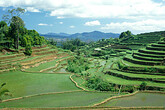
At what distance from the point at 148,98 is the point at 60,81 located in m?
9.37

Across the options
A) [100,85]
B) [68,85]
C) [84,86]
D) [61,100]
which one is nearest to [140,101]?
[100,85]

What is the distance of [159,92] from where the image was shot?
1330 cm

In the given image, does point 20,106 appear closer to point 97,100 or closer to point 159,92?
point 97,100

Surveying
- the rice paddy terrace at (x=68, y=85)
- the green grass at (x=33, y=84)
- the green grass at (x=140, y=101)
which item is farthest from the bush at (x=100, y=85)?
the green grass at (x=140, y=101)

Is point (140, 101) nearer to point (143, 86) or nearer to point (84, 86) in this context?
point (143, 86)

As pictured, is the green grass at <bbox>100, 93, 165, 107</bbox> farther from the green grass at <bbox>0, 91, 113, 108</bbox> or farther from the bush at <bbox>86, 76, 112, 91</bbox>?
the bush at <bbox>86, 76, 112, 91</bbox>

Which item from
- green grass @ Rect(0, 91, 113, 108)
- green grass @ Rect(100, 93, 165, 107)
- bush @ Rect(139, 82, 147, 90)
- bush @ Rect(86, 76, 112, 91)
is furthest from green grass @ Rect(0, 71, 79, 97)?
bush @ Rect(139, 82, 147, 90)

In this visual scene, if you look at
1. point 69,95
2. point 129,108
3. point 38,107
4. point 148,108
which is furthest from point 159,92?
point 38,107

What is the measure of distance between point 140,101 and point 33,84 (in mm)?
10549

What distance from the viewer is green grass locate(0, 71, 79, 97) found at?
557 inches

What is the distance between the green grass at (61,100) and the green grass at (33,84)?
4.60 ft

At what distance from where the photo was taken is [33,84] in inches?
634

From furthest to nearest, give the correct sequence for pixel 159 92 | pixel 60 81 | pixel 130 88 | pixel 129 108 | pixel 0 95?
pixel 60 81, pixel 130 88, pixel 159 92, pixel 0 95, pixel 129 108

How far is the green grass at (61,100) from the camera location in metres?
11.1
